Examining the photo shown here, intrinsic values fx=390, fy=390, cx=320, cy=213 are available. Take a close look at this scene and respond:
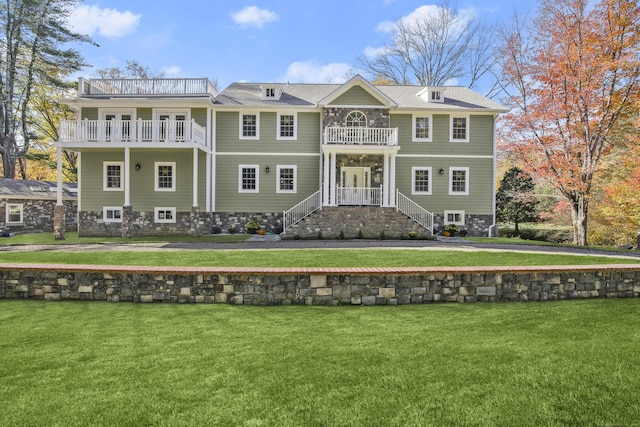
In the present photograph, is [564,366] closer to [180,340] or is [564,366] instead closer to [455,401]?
[455,401]

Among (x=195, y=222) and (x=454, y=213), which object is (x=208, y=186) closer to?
(x=195, y=222)

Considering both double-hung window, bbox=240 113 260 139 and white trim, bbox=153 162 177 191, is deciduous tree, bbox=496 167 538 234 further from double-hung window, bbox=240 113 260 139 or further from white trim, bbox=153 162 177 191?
white trim, bbox=153 162 177 191

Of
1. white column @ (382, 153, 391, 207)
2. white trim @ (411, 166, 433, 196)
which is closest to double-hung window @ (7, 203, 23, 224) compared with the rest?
white column @ (382, 153, 391, 207)

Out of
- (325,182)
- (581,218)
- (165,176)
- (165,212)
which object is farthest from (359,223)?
(581,218)

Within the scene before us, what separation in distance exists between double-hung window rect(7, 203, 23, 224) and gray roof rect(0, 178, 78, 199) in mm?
543

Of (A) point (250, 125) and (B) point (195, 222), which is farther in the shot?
(A) point (250, 125)

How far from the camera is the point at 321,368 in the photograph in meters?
3.90

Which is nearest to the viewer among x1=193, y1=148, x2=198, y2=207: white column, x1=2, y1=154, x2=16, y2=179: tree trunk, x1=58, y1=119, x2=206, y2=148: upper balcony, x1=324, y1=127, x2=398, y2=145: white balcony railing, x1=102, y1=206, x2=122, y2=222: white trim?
x1=58, y1=119, x2=206, y2=148: upper balcony

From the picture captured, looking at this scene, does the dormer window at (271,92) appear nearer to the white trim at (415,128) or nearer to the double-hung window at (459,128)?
the white trim at (415,128)

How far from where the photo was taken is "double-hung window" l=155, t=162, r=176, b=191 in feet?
64.1

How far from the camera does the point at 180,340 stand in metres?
4.83

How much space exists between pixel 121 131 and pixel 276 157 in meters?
7.30

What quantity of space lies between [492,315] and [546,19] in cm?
1898

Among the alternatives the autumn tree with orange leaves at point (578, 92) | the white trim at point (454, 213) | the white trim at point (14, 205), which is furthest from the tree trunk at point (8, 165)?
the autumn tree with orange leaves at point (578, 92)
